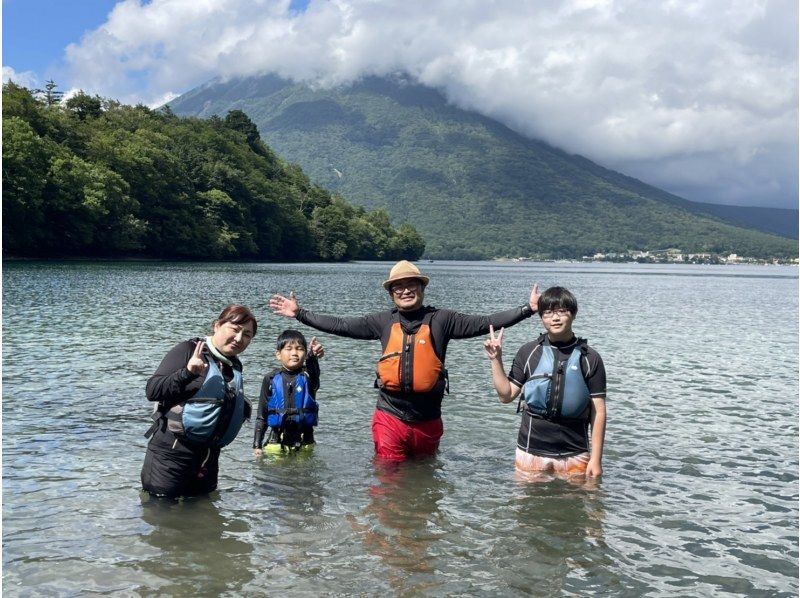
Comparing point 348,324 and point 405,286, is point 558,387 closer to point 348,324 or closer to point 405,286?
point 405,286

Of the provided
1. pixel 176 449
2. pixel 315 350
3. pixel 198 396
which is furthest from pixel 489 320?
pixel 176 449

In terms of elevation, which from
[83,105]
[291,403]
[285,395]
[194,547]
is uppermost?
[83,105]

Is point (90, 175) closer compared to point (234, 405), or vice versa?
point (234, 405)

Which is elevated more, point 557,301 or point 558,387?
point 557,301

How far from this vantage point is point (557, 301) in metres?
7.79

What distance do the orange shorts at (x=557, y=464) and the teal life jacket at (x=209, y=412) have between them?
354cm

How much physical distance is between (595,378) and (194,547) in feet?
14.9

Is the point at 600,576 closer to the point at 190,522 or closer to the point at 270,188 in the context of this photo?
the point at 190,522

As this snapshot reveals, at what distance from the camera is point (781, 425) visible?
14383 mm

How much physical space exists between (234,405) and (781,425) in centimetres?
1168

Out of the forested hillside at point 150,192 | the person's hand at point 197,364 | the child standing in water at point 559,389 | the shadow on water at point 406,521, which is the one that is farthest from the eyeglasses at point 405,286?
the forested hillside at point 150,192

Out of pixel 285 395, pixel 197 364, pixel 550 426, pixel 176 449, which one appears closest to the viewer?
pixel 197 364

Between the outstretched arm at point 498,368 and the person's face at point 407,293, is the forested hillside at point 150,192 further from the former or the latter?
the outstretched arm at point 498,368

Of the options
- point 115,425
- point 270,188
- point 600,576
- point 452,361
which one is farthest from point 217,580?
point 270,188
